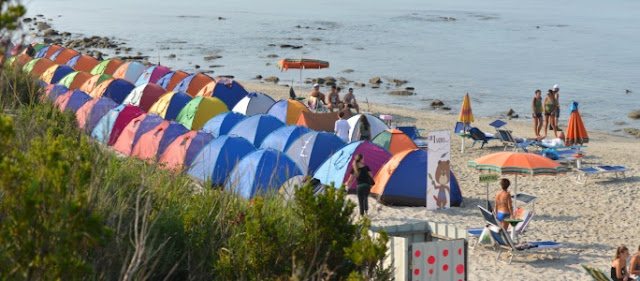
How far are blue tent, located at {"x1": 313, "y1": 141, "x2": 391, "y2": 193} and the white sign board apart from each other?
1.30 meters

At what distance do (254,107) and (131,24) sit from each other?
189 ft

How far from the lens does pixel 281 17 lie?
83.8 m

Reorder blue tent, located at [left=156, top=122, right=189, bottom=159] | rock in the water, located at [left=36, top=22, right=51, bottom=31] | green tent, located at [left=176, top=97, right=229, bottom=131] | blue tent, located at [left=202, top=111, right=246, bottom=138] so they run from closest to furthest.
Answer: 1. blue tent, located at [left=156, top=122, right=189, bottom=159]
2. blue tent, located at [left=202, top=111, right=246, bottom=138]
3. green tent, located at [left=176, top=97, right=229, bottom=131]
4. rock in the water, located at [left=36, top=22, right=51, bottom=31]

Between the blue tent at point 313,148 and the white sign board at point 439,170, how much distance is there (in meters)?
2.32

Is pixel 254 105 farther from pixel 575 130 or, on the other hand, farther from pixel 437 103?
pixel 437 103

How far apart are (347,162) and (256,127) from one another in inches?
140

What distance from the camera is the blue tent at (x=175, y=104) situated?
2020cm

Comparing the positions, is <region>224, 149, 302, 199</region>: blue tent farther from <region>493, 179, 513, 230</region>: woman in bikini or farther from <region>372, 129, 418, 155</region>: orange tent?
<region>493, 179, 513, 230</region>: woman in bikini

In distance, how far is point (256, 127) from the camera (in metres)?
16.9

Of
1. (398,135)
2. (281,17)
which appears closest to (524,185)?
(398,135)

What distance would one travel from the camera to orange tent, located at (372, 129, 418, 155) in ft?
52.0

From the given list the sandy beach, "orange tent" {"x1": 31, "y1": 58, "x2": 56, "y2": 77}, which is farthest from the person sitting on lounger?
"orange tent" {"x1": 31, "y1": 58, "x2": 56, "y2": 77}

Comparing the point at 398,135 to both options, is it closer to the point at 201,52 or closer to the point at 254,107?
the point at 254,107

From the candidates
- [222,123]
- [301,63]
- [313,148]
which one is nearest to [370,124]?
[222,123]
